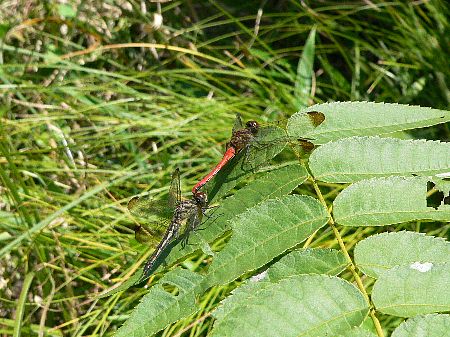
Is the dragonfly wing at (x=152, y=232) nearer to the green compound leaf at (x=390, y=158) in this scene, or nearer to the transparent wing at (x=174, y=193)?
the transparent wing at (x=174, y=193)

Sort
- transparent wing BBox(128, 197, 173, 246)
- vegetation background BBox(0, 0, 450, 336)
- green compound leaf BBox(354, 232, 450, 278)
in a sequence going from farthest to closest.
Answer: vegetation background BBox(0, 0, 450, 336)
transparent wing BBox(128, 197, 173, 246)
green compound leaf BBox(354, 232, 450, 278)

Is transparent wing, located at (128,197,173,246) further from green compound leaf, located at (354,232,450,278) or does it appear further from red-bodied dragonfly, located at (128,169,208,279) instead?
green compound leaf, located at (354,232,450,278)

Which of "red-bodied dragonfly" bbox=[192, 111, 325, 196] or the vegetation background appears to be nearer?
"red-bodied dragonfly" bbox=[192, 111, 325, 196]

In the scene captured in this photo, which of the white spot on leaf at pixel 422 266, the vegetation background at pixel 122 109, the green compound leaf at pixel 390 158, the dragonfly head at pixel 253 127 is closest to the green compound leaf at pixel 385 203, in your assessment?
the green compound leaf at pixel 390 158

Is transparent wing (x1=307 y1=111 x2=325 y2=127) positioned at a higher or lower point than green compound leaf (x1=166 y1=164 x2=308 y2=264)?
higher

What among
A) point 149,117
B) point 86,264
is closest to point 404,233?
point 86,264

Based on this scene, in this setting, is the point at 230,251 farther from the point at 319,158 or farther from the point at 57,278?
the point at 57,278

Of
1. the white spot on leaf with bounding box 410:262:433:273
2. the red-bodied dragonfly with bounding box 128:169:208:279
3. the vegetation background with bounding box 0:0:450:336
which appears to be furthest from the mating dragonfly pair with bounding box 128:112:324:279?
the vegetation background with bounding box 0:0:450:336
